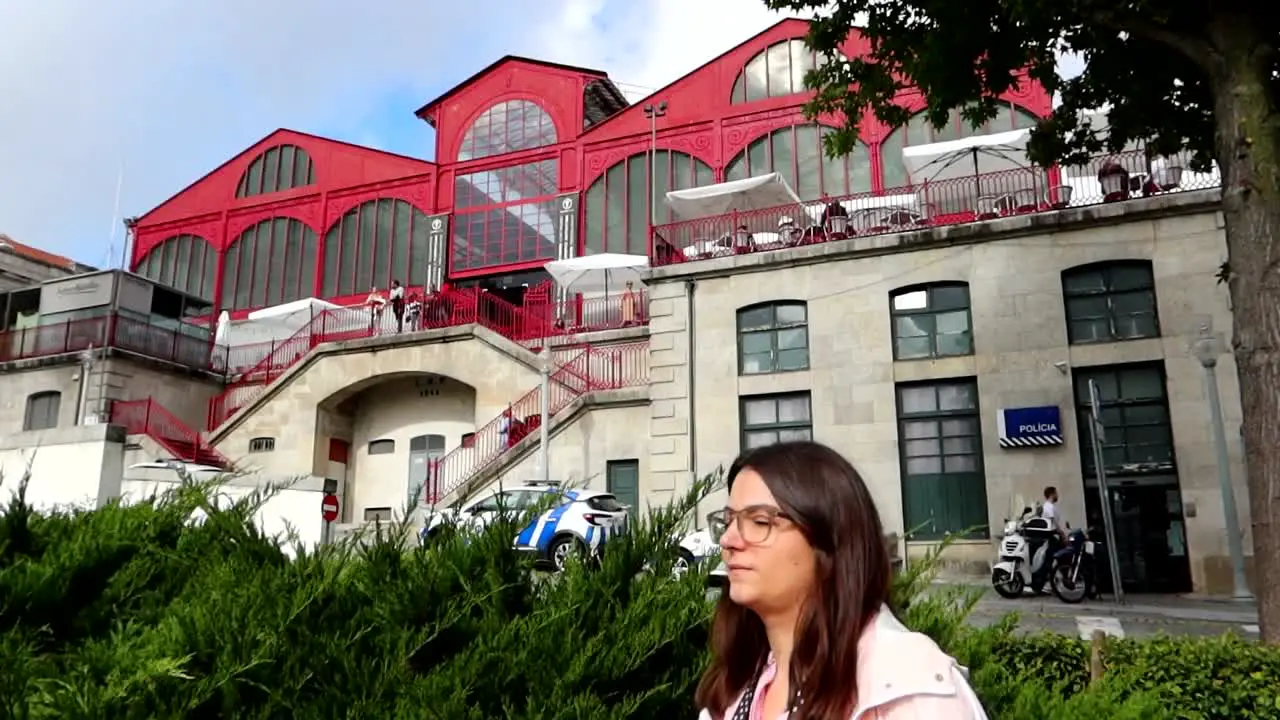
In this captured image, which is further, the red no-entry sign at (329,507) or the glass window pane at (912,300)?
the glass window pane at (912,300)

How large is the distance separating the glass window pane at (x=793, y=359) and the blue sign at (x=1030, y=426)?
4.09 metres

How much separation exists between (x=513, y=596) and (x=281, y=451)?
952 inches

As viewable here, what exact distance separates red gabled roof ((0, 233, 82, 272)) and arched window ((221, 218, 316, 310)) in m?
9.03

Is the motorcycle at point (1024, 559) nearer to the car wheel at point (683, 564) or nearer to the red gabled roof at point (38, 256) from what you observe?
the car wheel at point (683, 564)

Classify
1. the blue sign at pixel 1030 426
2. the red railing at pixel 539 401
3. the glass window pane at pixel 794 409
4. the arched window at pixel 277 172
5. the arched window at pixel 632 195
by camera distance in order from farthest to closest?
the arched window at pixel 277 172 → the arched window at pixel 632 195 → the red railing at pixel 539 401 → the glass window pane at pixel 794 409 → the blue sign at pixel 1030 426

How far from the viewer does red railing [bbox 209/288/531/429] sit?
82.3 ft

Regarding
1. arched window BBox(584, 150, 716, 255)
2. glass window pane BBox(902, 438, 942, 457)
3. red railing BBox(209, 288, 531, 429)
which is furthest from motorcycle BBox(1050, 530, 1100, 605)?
arched window BBox(584, 150, 716, 255)

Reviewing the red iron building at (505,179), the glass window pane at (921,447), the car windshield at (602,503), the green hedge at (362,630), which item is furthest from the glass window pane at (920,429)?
the green hedge at (362,630)

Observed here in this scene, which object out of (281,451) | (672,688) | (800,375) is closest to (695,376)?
(800,375)

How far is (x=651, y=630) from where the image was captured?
305cm

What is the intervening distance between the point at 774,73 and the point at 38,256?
3334cm

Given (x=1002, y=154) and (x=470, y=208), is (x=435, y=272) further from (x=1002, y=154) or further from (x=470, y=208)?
(x=1002, y=154)

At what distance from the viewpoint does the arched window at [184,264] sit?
107ft

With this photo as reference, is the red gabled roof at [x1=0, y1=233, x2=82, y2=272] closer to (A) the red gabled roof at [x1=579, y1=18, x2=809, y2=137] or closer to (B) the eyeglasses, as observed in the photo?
(A) the red gabled roof at [x1=579, y1=18, x2=809, y2=137]
